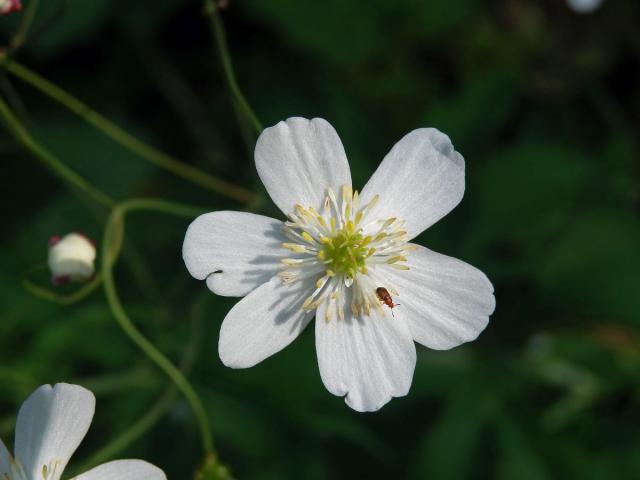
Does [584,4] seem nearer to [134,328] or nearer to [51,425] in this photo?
[134,328]

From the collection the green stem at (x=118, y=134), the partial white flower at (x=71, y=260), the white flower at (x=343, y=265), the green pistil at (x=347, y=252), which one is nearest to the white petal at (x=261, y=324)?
the white flower at (x=343, y=265)

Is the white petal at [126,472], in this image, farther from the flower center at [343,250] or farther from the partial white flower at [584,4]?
the partial white flower at [584,4]

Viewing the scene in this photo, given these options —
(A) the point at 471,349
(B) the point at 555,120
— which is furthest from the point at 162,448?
(B) the point at 555,120

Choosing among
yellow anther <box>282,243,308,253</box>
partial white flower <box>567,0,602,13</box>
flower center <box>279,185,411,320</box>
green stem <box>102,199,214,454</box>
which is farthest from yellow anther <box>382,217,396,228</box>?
partial white flower <box>567,0,602,13</box>

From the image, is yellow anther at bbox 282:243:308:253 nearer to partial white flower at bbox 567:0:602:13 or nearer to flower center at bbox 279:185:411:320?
flower center at bbox 279:185:411:320

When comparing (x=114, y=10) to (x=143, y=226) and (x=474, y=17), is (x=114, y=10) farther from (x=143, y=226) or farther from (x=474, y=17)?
(x=474, y=17)

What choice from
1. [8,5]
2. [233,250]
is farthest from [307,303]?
[8,5]
